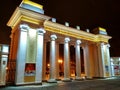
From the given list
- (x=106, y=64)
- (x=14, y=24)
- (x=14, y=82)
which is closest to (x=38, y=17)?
(x=14, y=24)

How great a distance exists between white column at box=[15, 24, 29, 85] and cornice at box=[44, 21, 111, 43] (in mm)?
4323

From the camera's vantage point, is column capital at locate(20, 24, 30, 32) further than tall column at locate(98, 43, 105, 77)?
No

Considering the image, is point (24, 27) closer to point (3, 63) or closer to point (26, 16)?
point (26, 16)

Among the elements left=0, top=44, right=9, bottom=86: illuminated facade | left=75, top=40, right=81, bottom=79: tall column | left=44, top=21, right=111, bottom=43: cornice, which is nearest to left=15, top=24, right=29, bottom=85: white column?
left=0, top=44, right=9, bottom=86: illuminated facade

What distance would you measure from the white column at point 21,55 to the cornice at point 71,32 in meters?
4.32

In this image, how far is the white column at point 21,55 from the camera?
13986 millimetres

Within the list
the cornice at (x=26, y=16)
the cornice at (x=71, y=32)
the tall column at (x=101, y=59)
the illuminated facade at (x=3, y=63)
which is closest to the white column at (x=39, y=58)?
the cornice at (x=26, y=16)

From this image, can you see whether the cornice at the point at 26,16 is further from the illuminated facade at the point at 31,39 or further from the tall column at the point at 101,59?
the tall column at the point at 101,59

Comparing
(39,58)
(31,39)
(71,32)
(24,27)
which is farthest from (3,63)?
(71,32)

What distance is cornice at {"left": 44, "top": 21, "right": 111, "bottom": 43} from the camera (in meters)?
19.5

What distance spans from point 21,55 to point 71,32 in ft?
33.9

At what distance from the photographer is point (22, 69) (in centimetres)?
1429

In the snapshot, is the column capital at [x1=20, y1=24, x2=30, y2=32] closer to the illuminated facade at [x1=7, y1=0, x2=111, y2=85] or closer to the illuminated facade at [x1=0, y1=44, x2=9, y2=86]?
the illuminated facade at [x1=7, y1=0, x2=111, y2=85]

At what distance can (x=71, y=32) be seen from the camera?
2231 centimetres
